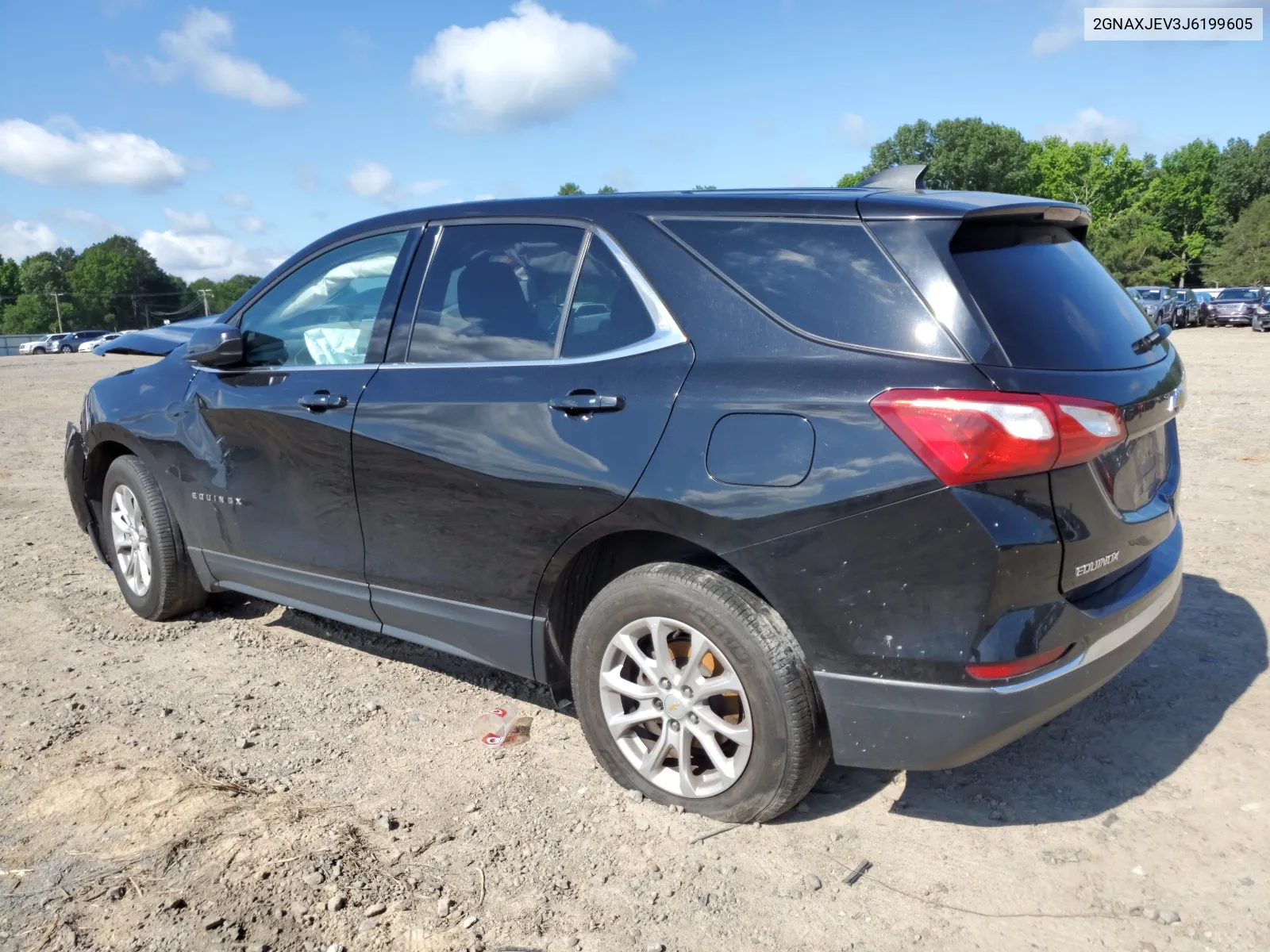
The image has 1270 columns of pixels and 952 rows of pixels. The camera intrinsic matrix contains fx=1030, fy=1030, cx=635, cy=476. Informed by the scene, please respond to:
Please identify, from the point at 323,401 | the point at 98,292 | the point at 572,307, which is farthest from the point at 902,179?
the point at 98,292

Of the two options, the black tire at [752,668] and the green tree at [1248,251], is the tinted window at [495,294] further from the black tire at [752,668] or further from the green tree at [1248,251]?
the green tree at [1248,251]

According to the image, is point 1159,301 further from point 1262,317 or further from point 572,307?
point 572,307

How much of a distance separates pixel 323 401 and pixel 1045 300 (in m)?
2.51

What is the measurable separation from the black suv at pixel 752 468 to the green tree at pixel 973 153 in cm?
9357

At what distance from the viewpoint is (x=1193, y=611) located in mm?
4734

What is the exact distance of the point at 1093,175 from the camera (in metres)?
96.5

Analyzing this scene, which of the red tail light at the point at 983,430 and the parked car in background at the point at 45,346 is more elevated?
the red tail light at the point at 983,430

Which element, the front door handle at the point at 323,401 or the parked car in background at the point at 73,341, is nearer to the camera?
the front door handle at the point at 323,401

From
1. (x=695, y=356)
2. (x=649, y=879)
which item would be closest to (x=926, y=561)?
(x=695, y=356)

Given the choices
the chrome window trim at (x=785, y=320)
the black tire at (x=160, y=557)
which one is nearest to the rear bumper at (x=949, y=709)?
the chrome window trim at (x=785, y=320)

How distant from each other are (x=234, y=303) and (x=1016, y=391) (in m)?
3.56

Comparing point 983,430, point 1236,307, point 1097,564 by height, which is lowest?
point 1236,307

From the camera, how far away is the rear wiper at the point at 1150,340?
306 cm

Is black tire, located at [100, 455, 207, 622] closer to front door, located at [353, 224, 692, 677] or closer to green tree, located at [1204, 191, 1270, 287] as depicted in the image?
front door, located at [353, 224, 692, 677]
